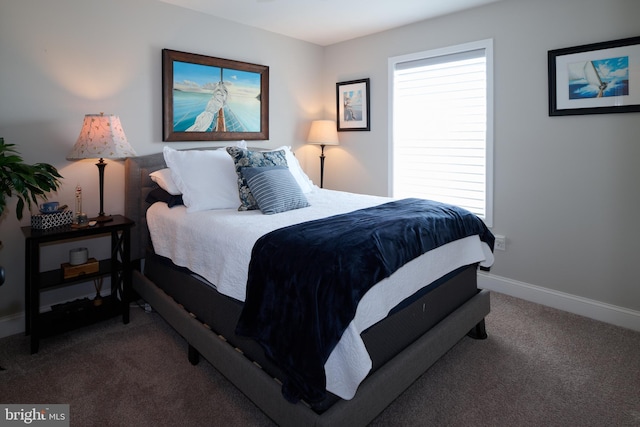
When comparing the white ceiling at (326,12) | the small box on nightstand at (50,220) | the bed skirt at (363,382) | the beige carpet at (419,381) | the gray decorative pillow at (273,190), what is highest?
the white ceiling at (326,12)

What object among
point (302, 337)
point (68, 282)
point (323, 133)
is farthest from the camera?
point (323, 133)

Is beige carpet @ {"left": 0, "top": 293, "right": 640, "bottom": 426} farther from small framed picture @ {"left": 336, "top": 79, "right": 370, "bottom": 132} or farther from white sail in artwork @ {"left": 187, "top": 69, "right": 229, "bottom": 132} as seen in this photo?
small framed picture @ {"left": 336, "top": 79, "right": 370, "bottom": 132}

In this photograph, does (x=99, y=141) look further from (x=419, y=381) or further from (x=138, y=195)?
(x=419, y=381)

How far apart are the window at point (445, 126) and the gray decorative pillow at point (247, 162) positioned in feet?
4.96

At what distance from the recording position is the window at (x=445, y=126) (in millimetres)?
3396

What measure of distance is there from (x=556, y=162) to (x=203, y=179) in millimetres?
2693

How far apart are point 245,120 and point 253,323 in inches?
102

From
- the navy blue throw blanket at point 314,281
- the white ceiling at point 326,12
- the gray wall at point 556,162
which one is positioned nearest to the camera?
the navy blue throw blanket at point 314,281

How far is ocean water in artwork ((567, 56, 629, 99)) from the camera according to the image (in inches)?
104

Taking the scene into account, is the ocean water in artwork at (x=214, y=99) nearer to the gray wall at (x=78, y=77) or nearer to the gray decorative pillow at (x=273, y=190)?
the gray wall at (x=78, y=77)

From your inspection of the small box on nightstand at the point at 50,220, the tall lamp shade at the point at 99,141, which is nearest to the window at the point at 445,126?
the tall lamp shade at the point at 99,141

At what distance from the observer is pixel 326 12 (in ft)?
11.4

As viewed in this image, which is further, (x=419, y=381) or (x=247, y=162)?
(x=247, y=162)

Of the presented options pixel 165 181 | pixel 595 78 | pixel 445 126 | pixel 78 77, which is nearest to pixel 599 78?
pixel 595 78
